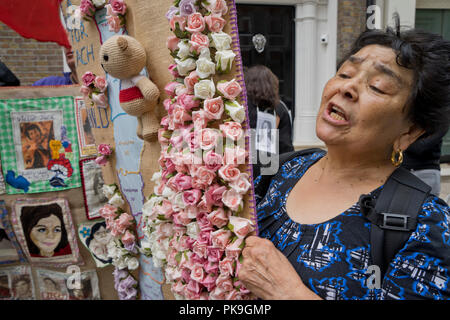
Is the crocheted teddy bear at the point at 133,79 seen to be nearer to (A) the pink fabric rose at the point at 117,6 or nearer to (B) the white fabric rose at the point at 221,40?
(A) the pink fabric rose at the point at 117,6

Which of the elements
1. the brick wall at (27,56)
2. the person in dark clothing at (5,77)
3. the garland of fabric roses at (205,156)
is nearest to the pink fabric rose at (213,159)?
the garland of fabric roses at (205,156)

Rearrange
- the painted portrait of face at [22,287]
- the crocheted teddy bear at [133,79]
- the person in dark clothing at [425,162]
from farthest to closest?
the painted portrait of face at [22,287], the person in dark clothing at [425,162], the crocheted teddy bear at [133,79]

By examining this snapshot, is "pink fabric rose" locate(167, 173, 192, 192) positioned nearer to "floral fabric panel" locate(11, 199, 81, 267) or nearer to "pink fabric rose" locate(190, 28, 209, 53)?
"pink fabric rose" locate(190, 28, 209, 53)

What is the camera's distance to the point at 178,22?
3.44 ft

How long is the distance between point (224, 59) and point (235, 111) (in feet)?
0.53

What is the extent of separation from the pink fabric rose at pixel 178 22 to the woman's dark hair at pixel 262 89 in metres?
1.43

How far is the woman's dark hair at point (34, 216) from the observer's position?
6.55ft

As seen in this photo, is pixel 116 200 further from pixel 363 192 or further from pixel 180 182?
pixel 363 192

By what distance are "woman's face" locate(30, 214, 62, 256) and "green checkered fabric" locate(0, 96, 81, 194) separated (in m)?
0.20

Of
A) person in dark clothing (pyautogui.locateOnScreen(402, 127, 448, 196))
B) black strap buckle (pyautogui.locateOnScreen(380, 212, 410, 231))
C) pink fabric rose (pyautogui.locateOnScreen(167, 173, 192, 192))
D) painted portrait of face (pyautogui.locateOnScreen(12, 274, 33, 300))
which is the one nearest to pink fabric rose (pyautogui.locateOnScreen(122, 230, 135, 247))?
pink fabric rose (pyautogui.locateOnScreen(167, 173, 192, 192))

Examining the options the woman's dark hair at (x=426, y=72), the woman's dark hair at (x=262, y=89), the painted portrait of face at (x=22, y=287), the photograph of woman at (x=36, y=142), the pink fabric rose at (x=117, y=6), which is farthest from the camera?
the woman's dark hair at (x=262, y=89)

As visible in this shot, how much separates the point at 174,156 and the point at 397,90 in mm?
726

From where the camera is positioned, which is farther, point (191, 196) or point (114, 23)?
point (114, 23)

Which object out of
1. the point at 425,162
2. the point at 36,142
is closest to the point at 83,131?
the point at 36,142
